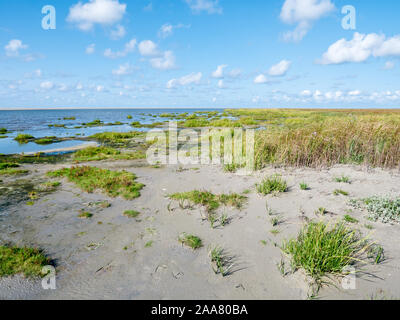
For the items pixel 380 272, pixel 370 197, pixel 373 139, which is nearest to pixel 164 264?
pixel 380 272

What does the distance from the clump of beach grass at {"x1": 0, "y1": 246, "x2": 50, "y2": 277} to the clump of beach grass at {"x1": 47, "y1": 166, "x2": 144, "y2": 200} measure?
3.61 metres

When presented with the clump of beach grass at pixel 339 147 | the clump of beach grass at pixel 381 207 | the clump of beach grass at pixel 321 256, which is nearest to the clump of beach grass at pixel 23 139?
the clump of beach grass at pixel 339 147

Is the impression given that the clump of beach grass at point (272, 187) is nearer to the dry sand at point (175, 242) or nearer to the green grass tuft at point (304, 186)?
the dry sand at point (175, 242)

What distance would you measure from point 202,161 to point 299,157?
552 centimetres

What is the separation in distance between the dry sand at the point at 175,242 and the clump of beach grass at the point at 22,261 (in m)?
0.20

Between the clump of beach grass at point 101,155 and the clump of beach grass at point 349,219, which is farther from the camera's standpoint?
the clump of beach grass at point 101,155

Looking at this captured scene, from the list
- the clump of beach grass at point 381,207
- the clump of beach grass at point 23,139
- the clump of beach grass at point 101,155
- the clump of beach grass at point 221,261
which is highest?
the clump of beach grass at point 23,139

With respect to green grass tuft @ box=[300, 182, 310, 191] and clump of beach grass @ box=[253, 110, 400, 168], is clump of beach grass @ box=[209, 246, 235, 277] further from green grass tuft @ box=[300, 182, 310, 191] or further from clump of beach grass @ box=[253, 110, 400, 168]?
clump of beach grass @ box=[253, 110, 400, 168]

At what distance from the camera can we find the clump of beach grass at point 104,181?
8752 mm

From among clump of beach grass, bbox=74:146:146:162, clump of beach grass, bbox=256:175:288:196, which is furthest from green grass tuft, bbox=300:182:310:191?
clump of beach grass, bbox=74:146:146:162

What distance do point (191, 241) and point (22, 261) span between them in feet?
11.8

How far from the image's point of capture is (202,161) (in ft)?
44.9
